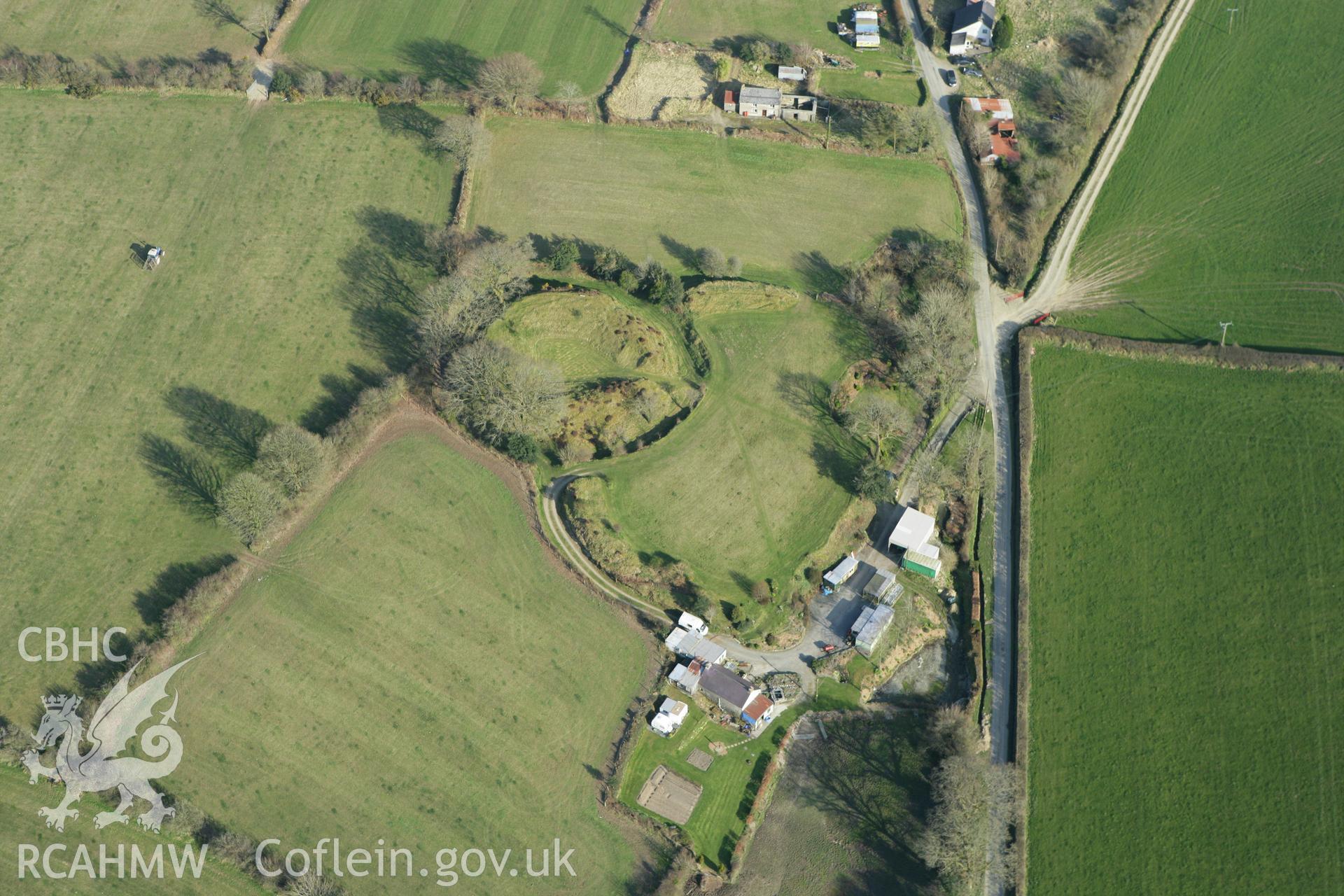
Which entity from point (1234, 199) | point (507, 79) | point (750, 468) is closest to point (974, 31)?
point (1234, 199)

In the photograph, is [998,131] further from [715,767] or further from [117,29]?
[117,29]

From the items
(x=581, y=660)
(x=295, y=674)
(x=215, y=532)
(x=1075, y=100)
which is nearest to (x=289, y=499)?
(x=215, y=532)

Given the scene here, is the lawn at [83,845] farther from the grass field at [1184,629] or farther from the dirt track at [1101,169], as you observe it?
the dirt track at [1101,169]

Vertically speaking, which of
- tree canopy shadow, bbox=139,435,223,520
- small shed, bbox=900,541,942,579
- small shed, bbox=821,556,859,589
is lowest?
tree canopy shadow, bbox=139,435,223,520

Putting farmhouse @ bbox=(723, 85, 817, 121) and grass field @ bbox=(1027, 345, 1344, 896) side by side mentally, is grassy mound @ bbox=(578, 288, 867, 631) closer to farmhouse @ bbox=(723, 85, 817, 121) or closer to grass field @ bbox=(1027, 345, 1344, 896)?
grass field @ bbox=(1027, 345, 1344, 896)

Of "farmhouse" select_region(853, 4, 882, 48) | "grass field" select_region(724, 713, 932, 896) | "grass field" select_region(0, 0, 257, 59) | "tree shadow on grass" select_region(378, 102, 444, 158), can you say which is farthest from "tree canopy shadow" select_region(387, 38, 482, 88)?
"grass field" select_region(724, 713, 932, 896)
